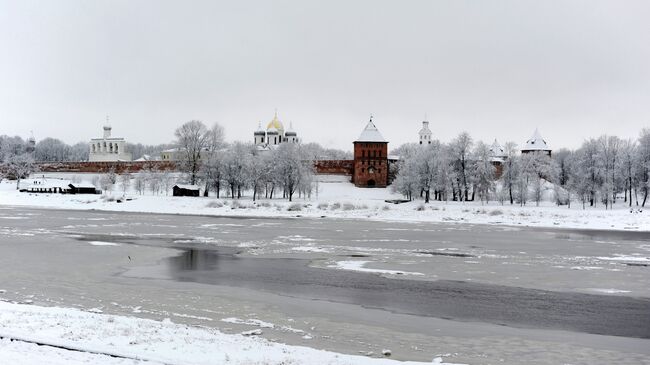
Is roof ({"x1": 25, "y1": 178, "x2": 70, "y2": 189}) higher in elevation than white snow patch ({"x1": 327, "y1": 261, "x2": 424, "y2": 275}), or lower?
higher

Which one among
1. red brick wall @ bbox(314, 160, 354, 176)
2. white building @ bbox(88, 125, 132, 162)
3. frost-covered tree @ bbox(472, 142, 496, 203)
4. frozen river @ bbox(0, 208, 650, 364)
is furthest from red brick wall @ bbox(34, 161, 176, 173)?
frozen river @ bbox(0, 208, 650, 364)

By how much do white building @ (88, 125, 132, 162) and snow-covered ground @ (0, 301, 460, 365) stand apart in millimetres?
121532

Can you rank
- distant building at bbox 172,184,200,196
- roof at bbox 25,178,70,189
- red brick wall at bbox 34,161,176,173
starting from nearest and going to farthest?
distant building at bbox 172,184,200,196 < roof at bbox 25,178,70,189 < red brick wall at bbox 34,161,176,173

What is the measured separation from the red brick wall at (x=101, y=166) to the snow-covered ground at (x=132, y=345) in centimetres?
8847

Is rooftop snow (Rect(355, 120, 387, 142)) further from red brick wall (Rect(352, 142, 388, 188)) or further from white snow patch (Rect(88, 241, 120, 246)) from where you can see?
white snow patch (Rect(88, 241, 120, 246))

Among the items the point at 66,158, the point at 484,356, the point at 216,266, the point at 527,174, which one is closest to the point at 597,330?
the point at 484,356

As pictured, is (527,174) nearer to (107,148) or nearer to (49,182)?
(49,182)

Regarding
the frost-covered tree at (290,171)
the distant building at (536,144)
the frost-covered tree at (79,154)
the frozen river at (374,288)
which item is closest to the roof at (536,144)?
the distant building at (536,144)

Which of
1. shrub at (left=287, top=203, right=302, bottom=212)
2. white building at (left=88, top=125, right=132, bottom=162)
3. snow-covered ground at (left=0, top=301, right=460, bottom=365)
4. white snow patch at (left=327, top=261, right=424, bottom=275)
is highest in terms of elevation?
white building at (left=88, top=125, right=132, bottom=162)

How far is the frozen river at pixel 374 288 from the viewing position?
9.98 metres

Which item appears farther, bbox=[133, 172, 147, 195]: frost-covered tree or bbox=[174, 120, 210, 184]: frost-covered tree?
bbox=[133, 172, 147, 195]: frost-covered tree

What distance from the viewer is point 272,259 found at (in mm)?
20188

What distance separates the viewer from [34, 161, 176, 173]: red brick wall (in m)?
97.5

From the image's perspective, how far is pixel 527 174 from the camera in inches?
2478
